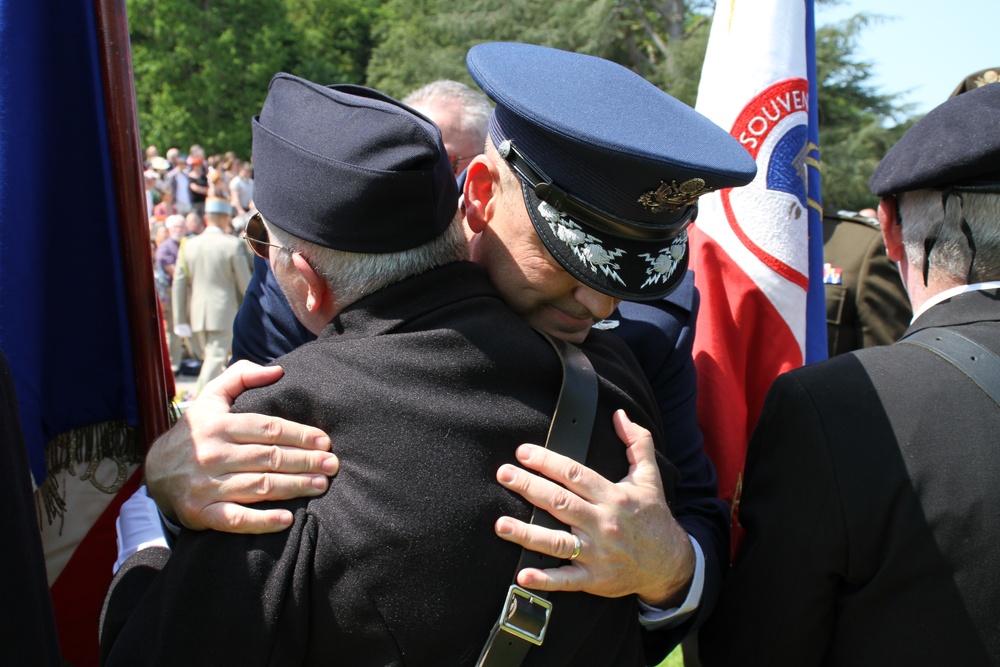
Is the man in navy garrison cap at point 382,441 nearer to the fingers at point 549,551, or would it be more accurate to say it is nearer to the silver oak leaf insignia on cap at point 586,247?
the fingers at point 549,551

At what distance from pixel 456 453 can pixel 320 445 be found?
0.23 meters

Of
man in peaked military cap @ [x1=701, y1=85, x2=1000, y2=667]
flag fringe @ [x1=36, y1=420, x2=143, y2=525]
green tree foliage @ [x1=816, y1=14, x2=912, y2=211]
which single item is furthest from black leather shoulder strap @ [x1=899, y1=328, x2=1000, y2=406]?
green tree foliage @ [x1=816, y1=14, x2=912, y2=211]

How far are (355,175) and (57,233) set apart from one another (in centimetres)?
104

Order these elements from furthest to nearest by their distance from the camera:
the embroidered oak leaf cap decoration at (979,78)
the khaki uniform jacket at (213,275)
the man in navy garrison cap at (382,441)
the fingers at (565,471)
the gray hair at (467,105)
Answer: the khaki uniform jacket at (213,275)
the embroidered oak leaf cap decoration at (979,78)
the gray hair at (467,105)
the fingers at (565,471)
the man in navy garrison cap at (382,441)

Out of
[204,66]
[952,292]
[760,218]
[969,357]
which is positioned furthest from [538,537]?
[204,66]

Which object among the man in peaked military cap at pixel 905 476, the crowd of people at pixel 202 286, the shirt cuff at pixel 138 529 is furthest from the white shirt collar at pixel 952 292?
the crowd of people at pixel 202 286

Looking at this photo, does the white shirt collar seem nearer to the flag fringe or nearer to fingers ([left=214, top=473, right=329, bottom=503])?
fingers ([left=214, top=473, right=329, bottom=503])

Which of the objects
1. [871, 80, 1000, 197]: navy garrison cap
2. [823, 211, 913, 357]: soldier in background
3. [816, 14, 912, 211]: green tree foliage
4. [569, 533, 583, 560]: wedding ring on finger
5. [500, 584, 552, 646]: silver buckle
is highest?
[871, 80, 1000, 197]: navy garrison cap

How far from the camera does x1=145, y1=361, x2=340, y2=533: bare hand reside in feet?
4.56

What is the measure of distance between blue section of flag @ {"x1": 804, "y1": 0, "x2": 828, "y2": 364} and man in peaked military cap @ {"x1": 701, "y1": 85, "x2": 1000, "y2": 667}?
93 cm

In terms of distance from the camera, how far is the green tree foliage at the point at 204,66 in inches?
1287

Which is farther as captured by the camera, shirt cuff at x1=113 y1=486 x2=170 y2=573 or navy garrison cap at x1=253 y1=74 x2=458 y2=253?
shirt cuff at x1=113 y1=486 x2=170 y2=573

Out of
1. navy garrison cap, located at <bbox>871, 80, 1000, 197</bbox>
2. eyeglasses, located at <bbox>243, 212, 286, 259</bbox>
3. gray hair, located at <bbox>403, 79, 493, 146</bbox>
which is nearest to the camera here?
eyeglasses, located at <bbox>243, 212, 286, 259</bbox>

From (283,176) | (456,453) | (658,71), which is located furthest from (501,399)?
(658,71)
